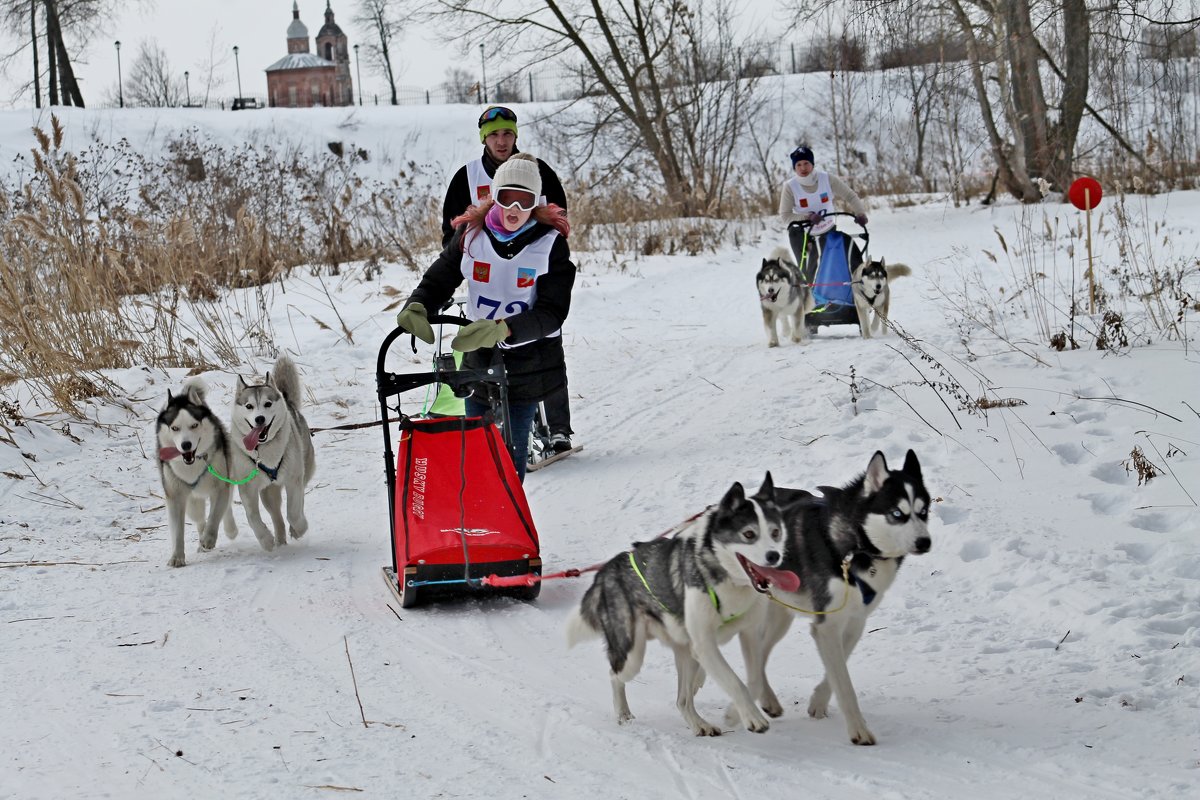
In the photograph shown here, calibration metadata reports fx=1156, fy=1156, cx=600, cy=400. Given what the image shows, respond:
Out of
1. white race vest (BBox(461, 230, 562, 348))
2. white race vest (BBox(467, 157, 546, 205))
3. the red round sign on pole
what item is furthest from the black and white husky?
the red round sign on pole

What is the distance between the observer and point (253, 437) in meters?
5.62

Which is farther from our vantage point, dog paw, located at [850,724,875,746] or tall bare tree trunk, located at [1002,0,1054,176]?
tall bare tree trunk, located at [1002,0,1054,176]

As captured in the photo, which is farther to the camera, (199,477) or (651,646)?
(199,477)

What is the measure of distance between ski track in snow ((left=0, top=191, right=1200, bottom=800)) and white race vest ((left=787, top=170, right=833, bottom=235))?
3582mm

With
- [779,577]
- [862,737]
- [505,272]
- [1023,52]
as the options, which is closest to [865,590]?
[779,577]

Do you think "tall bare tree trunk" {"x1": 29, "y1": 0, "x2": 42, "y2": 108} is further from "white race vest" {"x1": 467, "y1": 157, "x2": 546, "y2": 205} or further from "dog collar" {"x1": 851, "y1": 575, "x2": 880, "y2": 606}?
"dog collar" {"x1": 851, "y1": 575, "x2": 880, "y2": 606}

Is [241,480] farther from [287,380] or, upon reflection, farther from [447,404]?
[447,404]

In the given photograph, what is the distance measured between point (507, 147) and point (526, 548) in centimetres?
311

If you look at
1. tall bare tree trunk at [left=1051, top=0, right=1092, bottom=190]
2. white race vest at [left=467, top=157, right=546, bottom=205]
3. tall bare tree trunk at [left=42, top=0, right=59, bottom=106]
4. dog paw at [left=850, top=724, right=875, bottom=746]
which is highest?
tall bare tree trunk at [left=42, top=0, right=59, bottom=106]

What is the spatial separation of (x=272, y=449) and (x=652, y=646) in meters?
2.32

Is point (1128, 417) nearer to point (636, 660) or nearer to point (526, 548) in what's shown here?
point (526, 548)

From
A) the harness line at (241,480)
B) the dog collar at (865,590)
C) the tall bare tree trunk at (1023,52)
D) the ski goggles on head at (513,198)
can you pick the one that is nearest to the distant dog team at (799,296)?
the tall bare tree trunk at (1023,52)

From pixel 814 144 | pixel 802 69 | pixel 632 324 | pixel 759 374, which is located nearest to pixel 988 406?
pixel 759 374

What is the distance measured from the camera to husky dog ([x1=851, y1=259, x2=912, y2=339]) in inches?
420
